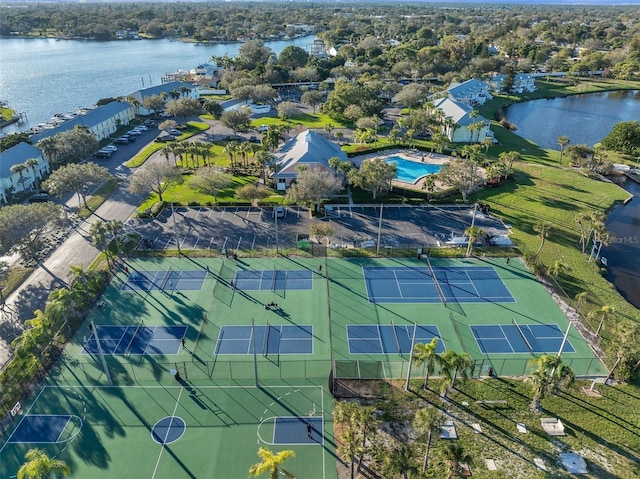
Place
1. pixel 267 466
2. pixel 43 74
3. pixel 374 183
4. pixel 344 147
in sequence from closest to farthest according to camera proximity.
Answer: pixel 267 466, pixel 374 183, pixel 344 147, pixel 43 74

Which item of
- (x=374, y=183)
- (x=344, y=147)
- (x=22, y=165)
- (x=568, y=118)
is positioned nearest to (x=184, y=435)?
(x=374, y=183)

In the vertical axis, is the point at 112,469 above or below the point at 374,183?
below

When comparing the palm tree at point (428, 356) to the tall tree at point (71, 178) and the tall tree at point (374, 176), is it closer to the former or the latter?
the tall tree at point (374, 176)

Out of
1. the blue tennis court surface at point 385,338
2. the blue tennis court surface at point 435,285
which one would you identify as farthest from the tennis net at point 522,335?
the blue tennis court surface at point 385,338

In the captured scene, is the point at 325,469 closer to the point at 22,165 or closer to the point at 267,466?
the point at 267,466

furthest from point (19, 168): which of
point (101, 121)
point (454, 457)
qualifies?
point (454, 457)

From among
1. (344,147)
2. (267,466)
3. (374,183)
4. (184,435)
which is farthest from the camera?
(344,147)
